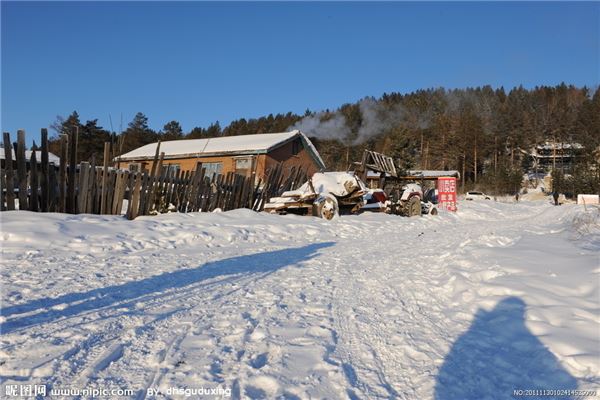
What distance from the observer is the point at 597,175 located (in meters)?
45.7

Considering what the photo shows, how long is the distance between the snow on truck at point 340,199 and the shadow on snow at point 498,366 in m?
10.2

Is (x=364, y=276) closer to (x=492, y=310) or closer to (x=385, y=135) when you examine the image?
(x=492, y=310)

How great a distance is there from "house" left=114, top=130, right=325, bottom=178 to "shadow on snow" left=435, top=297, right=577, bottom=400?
74.5 feet

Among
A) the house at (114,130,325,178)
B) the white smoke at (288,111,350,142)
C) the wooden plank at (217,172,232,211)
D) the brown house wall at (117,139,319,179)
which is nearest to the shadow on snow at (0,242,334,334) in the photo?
the wooden plank at (217,172,232,211)

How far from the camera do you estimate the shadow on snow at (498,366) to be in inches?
106

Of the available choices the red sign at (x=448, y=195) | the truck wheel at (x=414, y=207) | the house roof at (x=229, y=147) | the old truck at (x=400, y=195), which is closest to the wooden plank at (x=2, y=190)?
the old truck at (x=400, y=195)

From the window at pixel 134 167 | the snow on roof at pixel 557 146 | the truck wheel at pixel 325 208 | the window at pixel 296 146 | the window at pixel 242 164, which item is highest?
the snow on roof at pixel 557 146

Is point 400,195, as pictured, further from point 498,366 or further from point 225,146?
point 498,366

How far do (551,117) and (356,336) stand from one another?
74.2m

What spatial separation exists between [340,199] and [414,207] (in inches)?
175

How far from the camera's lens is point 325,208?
1391cm

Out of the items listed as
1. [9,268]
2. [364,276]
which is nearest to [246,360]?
[364,276]

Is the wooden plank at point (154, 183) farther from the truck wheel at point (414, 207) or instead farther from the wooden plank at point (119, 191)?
the truck wheel at point (414, 207)

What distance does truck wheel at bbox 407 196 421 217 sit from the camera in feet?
58.9
